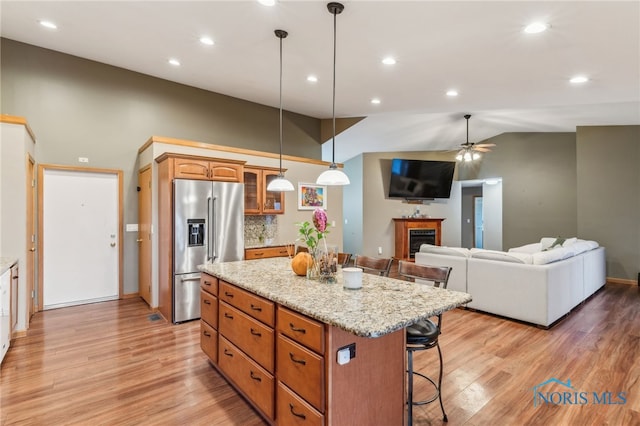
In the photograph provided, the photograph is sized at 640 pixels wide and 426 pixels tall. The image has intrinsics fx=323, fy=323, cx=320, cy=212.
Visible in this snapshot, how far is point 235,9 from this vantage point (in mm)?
3006

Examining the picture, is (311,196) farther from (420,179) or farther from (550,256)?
Result: (420,179)

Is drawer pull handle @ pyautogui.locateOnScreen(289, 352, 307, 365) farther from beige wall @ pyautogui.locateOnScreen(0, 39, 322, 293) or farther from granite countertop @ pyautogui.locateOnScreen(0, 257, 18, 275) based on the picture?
beige wall @ pyautogui.locateOnScreen(0, 39, 322, 293)

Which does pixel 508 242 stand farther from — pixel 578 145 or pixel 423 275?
pixel 423 275

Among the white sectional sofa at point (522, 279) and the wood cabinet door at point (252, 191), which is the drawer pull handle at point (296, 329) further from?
the wood cabinet door at point (252, 191)

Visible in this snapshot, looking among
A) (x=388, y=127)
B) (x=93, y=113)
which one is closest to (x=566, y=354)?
(x=388, y=127)

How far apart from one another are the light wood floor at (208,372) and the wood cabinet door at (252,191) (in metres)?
1.85

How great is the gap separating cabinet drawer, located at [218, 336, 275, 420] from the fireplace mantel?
6.67m

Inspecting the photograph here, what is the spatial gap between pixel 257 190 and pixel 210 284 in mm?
2594

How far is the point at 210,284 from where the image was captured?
106 inches

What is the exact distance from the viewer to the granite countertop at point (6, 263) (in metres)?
2.83

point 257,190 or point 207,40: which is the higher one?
point 207,40

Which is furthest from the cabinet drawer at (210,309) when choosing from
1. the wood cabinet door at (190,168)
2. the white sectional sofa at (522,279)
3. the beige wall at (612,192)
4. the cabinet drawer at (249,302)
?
the beige wall at (612,192)

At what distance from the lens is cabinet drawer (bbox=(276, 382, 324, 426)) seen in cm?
153

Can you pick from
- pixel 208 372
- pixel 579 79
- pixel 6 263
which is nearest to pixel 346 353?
pixel 208 372
